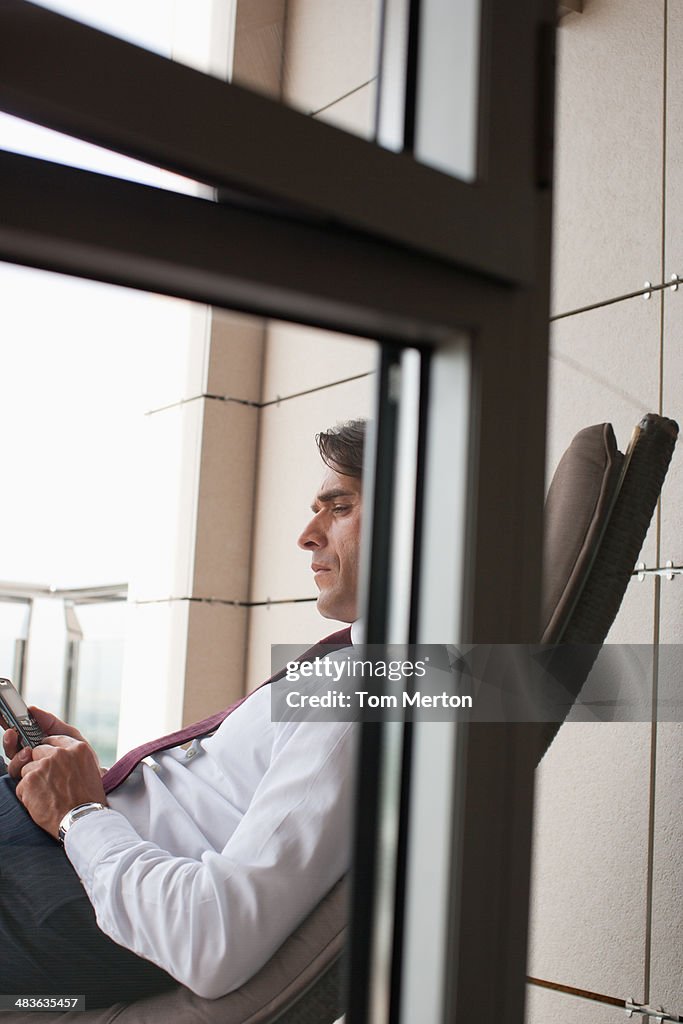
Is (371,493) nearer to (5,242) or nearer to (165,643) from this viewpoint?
(165,643)

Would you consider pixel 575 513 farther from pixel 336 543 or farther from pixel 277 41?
pixel 277 41

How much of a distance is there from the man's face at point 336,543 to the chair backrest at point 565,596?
10.2 inches

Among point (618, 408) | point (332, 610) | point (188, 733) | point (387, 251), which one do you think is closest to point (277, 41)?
point (387, 251)

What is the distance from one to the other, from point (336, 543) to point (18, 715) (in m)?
0.35

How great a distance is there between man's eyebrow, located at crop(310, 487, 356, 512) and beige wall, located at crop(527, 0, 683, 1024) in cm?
57

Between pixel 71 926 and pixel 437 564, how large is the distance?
1.51 feet

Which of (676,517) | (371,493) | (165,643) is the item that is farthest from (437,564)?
(676,517)

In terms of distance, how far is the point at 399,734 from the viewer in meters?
0.96

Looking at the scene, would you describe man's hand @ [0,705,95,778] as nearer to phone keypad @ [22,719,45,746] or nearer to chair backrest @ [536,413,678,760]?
phone keypad @ [22,719,45,746]

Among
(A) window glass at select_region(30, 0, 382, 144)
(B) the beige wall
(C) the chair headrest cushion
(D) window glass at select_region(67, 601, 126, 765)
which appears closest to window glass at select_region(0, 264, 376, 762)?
(D) window glass at select_region(67, 601, 126, 765)

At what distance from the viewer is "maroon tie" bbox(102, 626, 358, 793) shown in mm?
853

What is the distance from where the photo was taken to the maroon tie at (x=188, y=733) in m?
0.85

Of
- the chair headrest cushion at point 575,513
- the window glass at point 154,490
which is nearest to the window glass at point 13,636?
the window glass at point 154,490

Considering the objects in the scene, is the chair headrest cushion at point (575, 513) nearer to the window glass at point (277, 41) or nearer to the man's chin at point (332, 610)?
the man's chin at point (332, 610)
